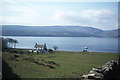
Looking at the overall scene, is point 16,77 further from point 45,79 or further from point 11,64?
point 11,64

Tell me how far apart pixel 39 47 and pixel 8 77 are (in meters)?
38.4

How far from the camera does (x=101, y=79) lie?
23.3 feet

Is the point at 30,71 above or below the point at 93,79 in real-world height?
below

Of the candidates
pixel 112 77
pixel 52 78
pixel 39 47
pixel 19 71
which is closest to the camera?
pixel 112 77

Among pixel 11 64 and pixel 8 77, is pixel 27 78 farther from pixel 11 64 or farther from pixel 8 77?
pixel 11 64

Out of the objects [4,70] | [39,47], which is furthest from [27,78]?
[39,47]

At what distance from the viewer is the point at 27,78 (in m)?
11.0

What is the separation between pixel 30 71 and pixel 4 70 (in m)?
2.32

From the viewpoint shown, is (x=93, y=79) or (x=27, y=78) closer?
(x=93, y=79)

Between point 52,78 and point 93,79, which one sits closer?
point 93,79

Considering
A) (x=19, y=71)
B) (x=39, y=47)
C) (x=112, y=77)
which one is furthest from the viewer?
(x=39, y=47)

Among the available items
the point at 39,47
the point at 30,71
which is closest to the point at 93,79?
the point at 30,71

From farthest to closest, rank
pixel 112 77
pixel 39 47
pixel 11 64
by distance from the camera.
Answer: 1. pixel 39 47
2. pixel 11 64
3. pixel 112 77

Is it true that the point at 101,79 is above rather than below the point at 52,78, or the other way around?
above
